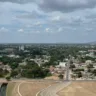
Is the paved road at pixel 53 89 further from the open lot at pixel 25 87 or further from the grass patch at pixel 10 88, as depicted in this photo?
the grass patch at pixel 10 88

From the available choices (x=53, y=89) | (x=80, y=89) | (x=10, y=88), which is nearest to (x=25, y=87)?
(x=10, y=88)

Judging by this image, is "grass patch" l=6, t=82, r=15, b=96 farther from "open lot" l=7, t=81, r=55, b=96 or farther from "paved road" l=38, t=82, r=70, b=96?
"paved road" l=38, t=82, r=70, b=96

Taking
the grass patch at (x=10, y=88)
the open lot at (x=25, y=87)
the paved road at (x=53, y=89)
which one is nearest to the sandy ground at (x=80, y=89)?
the paved road at (x=53, y=89)

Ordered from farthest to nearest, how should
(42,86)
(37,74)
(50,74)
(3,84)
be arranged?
(50,74) < (37,74) < (3,84) < (42,86)

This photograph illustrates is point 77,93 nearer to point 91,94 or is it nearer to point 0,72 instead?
point 91,94

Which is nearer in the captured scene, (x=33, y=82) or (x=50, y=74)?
(x=33, y=82)

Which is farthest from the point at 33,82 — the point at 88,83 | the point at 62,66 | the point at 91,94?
the point at 62,66
